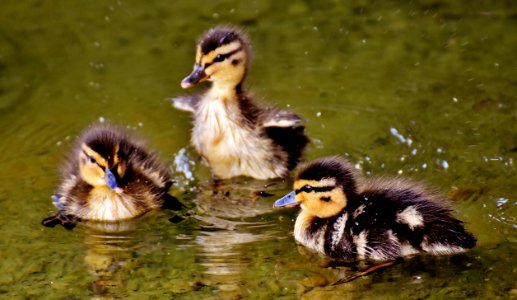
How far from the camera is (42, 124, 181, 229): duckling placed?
438cm

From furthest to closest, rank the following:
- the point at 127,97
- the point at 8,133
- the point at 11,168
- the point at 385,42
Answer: the point at 385,42 → the point at 127,97 → the point at 8,133 → the point at 11,168

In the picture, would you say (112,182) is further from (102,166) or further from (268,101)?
(268,101)

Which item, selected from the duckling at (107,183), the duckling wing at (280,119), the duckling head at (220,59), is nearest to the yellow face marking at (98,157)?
the duckling at (107,183)

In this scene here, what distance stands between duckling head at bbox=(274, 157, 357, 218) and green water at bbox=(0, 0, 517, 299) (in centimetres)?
20

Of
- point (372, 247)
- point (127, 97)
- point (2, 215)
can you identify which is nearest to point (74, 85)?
point (127, 97)

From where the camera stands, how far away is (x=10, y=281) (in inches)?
150

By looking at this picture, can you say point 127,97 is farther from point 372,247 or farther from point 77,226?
point 372,247

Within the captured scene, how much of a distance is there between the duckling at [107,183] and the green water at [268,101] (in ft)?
0.31

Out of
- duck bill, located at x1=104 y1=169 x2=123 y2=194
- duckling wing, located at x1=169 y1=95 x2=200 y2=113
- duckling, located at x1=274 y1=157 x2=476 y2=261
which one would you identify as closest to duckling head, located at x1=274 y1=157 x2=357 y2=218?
duckling, located at x1=274 y1=157 x2=476 y2=261

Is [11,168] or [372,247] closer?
[372,247]

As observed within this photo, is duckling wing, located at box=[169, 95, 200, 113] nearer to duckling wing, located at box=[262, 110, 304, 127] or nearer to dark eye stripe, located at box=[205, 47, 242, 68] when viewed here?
dark eye stripe, located at box=[205, 47, 242, 68]

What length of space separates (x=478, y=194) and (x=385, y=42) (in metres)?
1.81

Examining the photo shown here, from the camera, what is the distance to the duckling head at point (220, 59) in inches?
189

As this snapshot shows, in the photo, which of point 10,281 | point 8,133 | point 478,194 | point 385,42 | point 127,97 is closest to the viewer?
point 10,281
